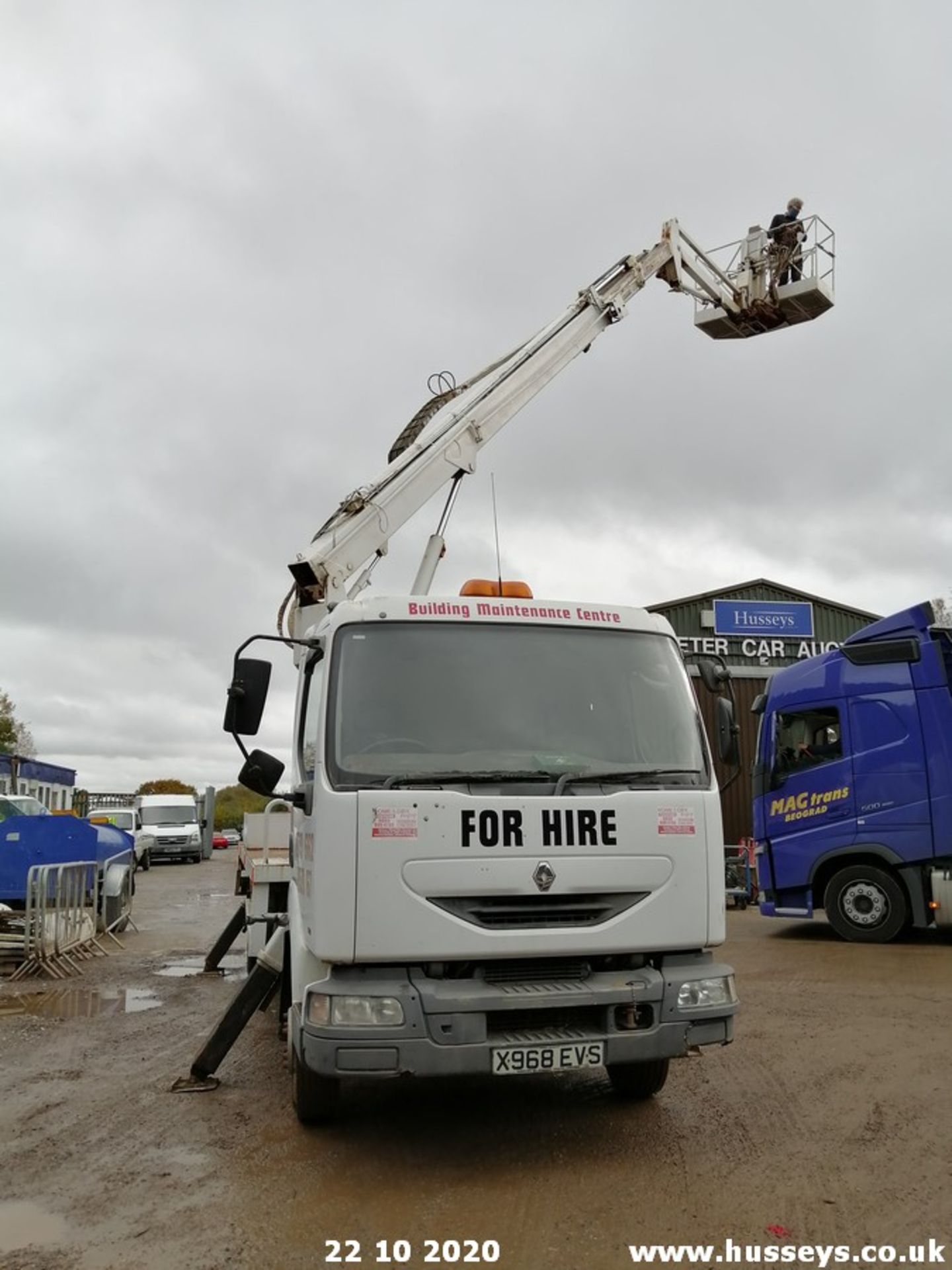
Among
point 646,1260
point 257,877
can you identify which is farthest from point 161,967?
point 646,1260

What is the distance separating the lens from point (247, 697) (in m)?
5.14

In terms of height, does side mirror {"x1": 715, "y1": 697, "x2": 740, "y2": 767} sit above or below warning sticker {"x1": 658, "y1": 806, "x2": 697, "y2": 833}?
above

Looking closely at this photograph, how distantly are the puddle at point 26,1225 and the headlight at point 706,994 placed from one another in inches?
108

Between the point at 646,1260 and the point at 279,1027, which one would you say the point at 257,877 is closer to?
the point at 279,1027

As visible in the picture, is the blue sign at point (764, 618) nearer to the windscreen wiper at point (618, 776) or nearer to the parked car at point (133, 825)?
the parked car at point (133, 825)

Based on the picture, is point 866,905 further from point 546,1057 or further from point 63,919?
point 63,919

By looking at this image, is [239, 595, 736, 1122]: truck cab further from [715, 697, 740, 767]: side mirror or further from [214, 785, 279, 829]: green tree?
[214, 785, 279, 829]: green tree

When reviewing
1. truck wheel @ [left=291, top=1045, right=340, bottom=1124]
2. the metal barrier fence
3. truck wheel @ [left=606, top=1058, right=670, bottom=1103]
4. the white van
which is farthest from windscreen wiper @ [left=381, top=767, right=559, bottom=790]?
the white van

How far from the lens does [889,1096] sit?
566 cm

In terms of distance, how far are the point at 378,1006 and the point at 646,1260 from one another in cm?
140

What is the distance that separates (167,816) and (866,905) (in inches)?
1054

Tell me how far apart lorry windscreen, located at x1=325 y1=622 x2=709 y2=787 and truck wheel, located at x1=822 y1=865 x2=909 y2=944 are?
7542mm

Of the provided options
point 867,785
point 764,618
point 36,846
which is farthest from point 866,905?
point 764,618

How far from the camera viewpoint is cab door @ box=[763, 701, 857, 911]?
11.8 m
